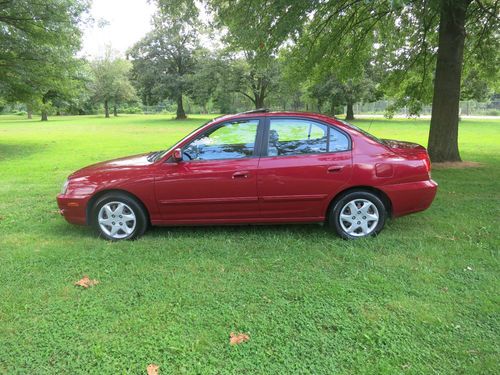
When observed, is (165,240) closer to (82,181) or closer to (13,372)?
(82,181)

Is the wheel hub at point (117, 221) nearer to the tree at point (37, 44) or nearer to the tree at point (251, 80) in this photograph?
the tree at point (37, 44)

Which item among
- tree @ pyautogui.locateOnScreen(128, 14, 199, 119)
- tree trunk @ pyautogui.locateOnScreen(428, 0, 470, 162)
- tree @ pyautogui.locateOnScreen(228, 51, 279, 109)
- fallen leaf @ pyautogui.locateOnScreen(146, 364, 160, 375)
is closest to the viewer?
fallen leaf @ pyautogui.locateOnScreen(146, 364, 160, 375)

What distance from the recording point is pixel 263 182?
494 centimetres

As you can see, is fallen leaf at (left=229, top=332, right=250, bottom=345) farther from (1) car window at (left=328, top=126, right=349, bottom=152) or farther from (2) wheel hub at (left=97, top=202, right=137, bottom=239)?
(1) car window at (left=328, top=126, right=349, bottom=152)

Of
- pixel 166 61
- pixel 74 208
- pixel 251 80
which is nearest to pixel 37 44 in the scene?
pixel 74 208

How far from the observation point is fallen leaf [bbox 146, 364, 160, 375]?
277cm

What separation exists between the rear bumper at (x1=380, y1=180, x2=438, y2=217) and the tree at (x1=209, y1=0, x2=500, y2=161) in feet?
15.9

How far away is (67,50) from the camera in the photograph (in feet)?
53.0

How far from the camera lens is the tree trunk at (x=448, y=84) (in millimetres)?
10156

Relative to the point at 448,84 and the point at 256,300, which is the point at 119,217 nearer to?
the point at 256,300

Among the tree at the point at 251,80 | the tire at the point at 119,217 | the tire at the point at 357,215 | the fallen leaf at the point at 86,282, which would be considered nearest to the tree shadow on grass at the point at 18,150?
the tire at the point at 119,217

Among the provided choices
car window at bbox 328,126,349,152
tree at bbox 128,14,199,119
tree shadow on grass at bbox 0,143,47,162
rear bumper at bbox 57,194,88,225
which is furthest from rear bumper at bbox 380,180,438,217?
tree at bbox 128,14,199,119

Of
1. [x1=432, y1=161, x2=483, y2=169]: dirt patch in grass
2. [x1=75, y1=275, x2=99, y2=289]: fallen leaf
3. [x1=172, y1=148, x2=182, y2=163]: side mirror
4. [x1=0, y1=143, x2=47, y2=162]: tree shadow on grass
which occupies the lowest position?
[x1=75, y1=275, x2=99, y2=289]: fallen leaf

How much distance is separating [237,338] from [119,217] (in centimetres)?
266
